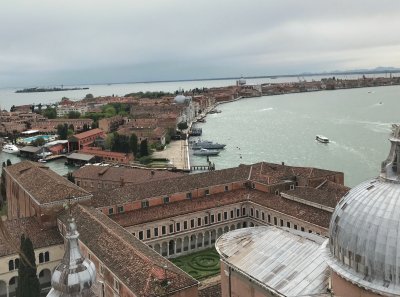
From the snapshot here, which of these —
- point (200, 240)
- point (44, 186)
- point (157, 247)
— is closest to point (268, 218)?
point (200, 240)

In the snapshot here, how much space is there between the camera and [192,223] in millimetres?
25016

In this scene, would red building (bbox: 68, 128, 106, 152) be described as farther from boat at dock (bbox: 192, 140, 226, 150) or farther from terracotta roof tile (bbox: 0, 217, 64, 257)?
terracotta roof tile (bbox: 0, 217, 64, 257)

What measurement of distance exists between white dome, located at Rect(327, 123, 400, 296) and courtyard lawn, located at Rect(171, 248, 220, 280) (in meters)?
11.8

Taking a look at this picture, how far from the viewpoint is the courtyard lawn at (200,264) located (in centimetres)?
2148

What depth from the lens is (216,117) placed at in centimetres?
11306

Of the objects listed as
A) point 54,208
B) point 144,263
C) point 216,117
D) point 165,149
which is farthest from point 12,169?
point 216,117

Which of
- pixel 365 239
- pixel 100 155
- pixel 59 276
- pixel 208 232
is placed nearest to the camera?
pixel 59 276

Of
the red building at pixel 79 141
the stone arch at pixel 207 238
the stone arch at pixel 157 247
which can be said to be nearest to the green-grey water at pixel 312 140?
the red building at pixel 79 141

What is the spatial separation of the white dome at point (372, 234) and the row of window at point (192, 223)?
47.9 ft

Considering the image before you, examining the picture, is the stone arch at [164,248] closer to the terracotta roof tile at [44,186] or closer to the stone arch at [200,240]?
the stone arch at [200,240]

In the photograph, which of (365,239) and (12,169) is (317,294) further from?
(12,169)

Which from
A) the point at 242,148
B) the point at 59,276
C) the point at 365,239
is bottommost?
the point at 242,148

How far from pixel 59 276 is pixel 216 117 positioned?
4261 inches

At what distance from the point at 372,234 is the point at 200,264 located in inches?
573
